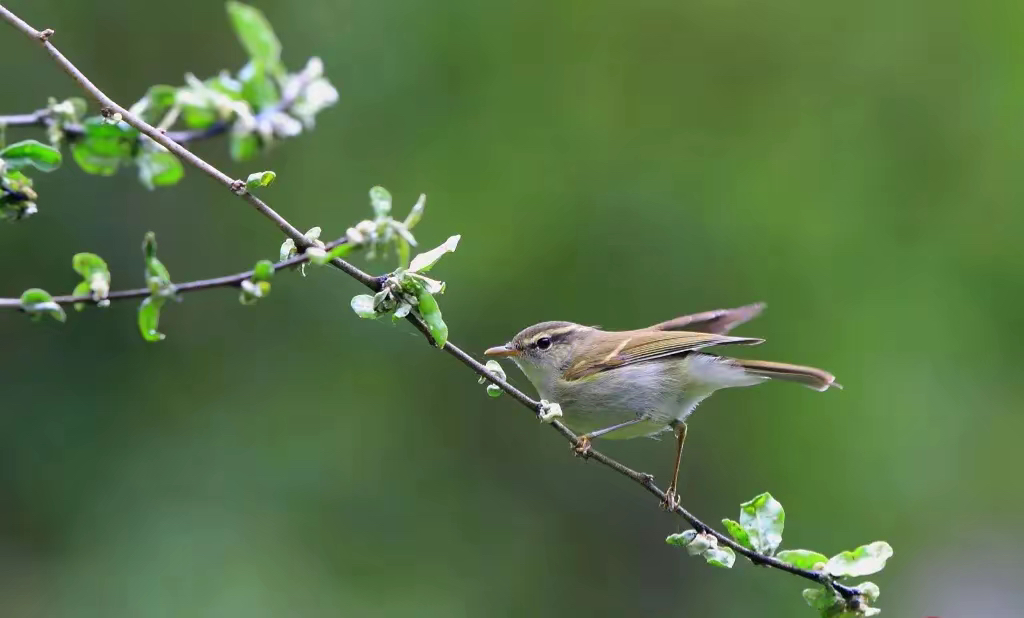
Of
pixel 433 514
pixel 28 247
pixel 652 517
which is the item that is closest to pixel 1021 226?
pixel 652 517

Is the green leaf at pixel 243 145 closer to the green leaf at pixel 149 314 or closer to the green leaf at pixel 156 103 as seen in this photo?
the green leaf at pixel 156 103

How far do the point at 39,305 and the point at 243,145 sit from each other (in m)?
0.48

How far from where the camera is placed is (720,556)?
230 centimetres

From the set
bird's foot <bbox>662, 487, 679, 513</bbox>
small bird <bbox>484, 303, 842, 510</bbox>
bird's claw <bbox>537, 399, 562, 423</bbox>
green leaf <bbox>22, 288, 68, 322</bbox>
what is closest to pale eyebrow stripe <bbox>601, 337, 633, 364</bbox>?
small bird <bbox>484, 303, 842, 510</bbox>

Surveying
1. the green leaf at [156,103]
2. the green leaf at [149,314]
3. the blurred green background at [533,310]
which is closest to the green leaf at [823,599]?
the green leaf at [149,314]

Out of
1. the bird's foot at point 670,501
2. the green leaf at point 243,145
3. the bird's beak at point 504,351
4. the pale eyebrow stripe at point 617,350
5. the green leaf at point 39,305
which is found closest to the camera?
the green leaf at point 39,305

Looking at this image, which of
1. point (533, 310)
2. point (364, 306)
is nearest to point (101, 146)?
point (364, 306)

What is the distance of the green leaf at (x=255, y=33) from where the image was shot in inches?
70.2

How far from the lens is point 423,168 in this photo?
6.82 metres

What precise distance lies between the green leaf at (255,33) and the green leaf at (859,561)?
1.69 metres

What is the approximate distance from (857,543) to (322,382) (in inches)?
154

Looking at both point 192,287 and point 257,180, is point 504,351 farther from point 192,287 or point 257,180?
point 192,287

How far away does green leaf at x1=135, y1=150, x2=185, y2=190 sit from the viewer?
2.12 meters

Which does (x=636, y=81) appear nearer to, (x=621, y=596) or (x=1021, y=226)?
(x=1021, y=226)
